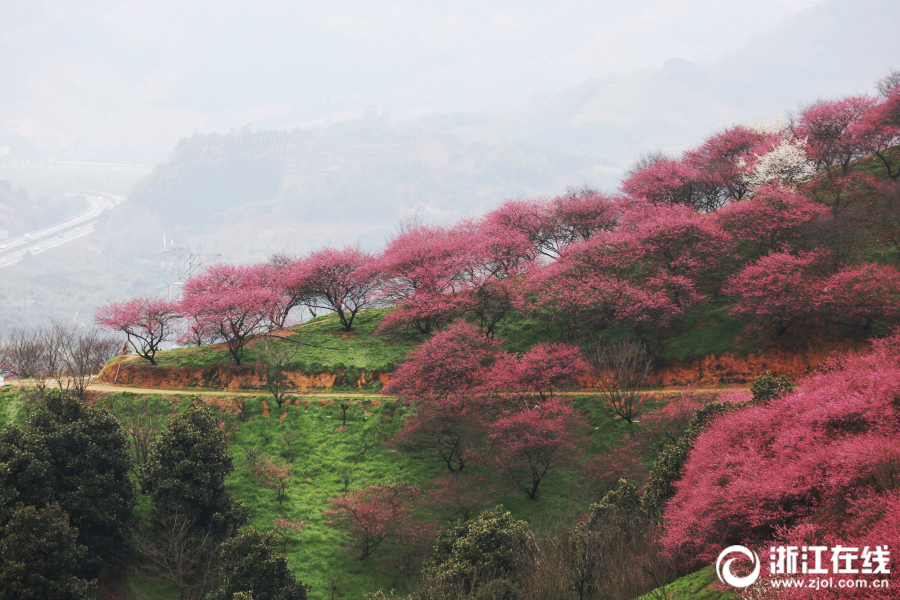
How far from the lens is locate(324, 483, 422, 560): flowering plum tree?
76.2ft

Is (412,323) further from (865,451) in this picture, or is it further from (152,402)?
(865,451)

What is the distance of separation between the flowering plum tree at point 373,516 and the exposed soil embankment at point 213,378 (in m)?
10.3

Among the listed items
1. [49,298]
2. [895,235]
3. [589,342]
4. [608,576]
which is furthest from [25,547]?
[49,298]

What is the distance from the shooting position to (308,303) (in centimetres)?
4300

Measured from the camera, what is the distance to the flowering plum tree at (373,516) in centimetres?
2322

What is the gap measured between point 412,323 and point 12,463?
23219 millimetres

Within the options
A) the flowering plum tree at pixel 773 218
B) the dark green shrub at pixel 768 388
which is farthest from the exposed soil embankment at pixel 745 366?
the dark green shrub at pixel 768 388

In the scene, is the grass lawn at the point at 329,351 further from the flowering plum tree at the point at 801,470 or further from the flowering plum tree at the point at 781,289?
the flowering plum tree at the point at 801,470

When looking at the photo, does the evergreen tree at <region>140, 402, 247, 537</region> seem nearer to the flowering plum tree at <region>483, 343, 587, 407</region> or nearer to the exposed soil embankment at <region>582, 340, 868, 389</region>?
the flowering plum tree at <region>483, 343, 587, 407</region>

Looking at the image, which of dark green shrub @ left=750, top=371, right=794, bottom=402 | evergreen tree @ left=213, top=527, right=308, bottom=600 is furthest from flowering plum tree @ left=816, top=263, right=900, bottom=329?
evergreen tree @ left=213, top=527, right=308, bottom=600

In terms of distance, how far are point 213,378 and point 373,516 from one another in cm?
1836

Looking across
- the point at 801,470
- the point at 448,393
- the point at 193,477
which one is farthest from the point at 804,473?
the point at 193,477

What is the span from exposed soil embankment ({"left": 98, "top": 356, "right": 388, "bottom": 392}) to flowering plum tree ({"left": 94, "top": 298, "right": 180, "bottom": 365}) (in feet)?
3.76

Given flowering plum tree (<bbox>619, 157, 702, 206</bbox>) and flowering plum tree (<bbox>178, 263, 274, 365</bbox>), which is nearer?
flowering plum tree (<bbox>178, 263, 274, 365</bbox>)
